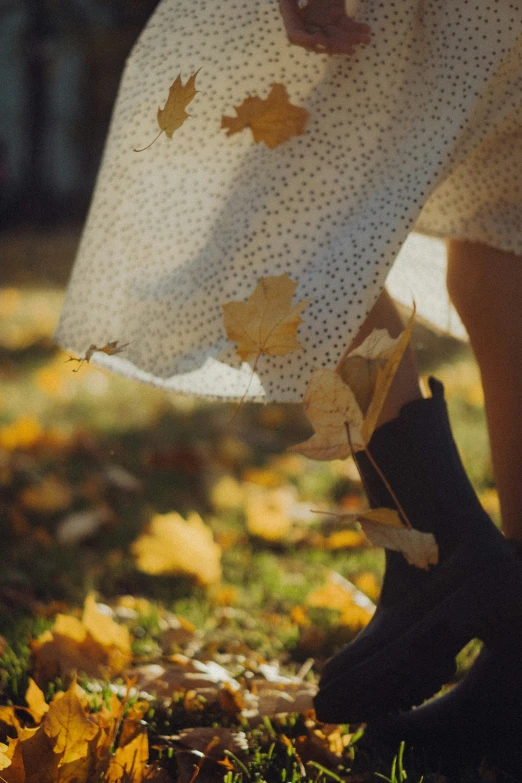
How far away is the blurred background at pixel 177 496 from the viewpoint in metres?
1.51

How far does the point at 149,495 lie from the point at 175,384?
109 cm

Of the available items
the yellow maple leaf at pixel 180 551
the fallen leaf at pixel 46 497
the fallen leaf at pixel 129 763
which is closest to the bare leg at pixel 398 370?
the fallen leaf at pixel 129 763

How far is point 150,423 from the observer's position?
2.76 metres

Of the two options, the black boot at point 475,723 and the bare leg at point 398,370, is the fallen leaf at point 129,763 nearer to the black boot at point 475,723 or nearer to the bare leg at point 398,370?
the black boot at point 475,723

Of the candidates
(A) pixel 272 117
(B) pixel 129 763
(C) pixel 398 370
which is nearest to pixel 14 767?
(B) pixel 129 763

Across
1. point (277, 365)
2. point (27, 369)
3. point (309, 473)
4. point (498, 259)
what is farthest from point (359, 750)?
point (27, 369)

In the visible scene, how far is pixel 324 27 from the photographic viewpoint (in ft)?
3.29

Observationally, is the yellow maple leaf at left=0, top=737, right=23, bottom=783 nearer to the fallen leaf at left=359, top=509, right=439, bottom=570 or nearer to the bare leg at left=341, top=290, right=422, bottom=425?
the fallen leaf at left=359, top=509, right=439, bottom=570

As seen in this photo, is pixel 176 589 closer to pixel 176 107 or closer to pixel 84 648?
pixel 84 648

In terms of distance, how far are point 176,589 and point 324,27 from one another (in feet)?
3.48

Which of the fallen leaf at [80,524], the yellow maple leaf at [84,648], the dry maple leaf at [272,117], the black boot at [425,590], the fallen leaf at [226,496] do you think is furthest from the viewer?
the fallen leaf at [226,496]

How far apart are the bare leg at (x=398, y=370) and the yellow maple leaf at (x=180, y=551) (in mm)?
707

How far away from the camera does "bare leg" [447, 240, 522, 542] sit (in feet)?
3.59

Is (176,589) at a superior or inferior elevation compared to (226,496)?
superior
